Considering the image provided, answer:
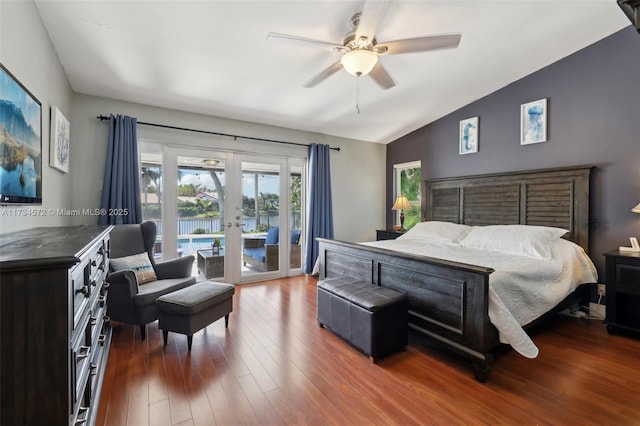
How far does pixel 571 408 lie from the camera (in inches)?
69.3

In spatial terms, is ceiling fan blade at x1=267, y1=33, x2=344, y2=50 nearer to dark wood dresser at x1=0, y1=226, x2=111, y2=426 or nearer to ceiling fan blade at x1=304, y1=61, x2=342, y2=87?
ceiling fan blade at x1=304, y1=61, x2=342, y2=87

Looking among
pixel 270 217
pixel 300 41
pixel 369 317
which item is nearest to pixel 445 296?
pixel 369 317

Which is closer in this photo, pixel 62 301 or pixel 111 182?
pixel 62 301

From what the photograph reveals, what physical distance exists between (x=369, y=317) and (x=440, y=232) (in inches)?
85.3

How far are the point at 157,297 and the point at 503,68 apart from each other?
4.56 m

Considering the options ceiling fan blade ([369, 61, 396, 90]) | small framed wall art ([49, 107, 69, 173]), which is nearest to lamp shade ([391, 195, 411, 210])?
ceiling fan blade ([369, 61, 396, 90])

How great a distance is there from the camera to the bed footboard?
6.52 feet

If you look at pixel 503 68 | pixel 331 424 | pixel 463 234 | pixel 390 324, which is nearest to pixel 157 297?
pixel 331 424

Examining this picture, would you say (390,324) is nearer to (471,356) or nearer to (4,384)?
(471,356)

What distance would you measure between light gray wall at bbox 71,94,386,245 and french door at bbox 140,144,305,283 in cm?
19

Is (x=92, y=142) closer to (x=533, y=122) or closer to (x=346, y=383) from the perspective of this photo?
(x=346, y=383)

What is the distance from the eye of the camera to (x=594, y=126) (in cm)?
313

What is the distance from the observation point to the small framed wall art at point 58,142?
2393 millimetres

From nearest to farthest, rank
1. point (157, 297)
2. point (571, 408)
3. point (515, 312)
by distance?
point (571, 408), point (515, 312), point (157, 297)
